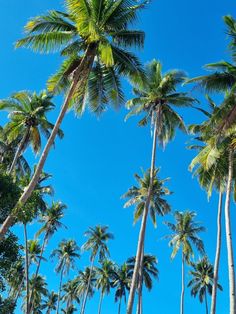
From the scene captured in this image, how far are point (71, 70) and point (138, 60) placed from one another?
315cm

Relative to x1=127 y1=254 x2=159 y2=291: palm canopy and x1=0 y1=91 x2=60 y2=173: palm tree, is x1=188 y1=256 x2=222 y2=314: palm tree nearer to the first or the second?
x1=127 y1=254 x2=159 y2=291: palm canopy

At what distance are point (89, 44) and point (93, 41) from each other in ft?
0.93

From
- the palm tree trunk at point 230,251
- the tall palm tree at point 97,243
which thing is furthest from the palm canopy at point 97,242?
the palm tree trunk at point 230,251

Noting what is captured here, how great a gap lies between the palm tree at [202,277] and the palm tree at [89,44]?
38.0m

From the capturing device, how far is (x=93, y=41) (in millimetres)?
17859

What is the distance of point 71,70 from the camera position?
18688 millimetres

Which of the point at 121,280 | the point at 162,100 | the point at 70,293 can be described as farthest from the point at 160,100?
the point at 70,293

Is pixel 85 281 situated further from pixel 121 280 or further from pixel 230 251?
pixel 230 251

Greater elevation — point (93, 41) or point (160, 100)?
point (160, 100)

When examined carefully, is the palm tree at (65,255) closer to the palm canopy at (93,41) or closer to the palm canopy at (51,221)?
the palm canopy at (51,221)

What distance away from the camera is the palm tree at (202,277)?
52.8m

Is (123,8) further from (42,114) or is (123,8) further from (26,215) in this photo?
(42,114)

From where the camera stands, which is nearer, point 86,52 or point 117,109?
point 86,52

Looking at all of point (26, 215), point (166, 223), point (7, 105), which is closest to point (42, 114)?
point (7, 105)
